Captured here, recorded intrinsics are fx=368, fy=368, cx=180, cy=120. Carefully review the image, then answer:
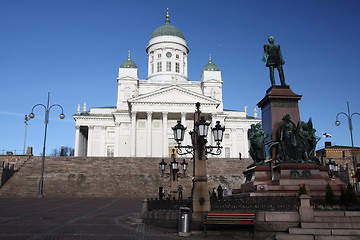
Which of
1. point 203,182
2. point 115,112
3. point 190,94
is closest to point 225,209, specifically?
point 203,182

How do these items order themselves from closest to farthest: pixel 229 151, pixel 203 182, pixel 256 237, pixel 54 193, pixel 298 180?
pixel 256 237 → pixel 203 182 → pixel 298 180 → pixel 54 193 → pixel 229 151

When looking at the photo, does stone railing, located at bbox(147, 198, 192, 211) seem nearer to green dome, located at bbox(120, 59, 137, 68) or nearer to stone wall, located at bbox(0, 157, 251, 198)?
stone wall, located at bbox(0, 157, 251, 198)

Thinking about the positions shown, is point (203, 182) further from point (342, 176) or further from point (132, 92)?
A: point (132, 92)

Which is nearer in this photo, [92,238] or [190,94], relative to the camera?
[92,238]

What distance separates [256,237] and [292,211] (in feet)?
4.27

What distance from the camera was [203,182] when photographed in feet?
39.7

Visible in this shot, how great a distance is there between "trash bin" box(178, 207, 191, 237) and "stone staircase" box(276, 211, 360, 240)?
2794 millimetres

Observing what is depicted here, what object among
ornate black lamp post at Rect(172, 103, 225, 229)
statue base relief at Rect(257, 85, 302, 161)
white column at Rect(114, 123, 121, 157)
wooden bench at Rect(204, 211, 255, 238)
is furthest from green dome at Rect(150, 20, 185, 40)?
wooden bench at Rect(204, 211, 255, 238)

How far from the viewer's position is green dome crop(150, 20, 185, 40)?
79062 millimetres

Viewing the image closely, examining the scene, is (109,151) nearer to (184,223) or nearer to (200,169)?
(200,169)

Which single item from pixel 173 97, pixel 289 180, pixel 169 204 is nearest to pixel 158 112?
pixel 173 97

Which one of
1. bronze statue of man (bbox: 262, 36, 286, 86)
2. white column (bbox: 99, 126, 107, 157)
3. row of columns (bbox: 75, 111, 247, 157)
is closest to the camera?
bronze statue of man (bbox: 262, 36, 286, 86)

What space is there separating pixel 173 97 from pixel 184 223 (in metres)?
52.5

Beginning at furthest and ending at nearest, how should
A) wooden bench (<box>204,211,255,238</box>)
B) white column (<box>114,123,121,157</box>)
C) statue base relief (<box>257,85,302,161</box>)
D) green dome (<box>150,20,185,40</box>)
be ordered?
green dome (<box>150,20,185,40</box>) < white column (<box>114,123,121,157</box>) < statue base relief (<box>257,85,302,161</box>) < wooden bench (<box>204,211,255,238</box>)
